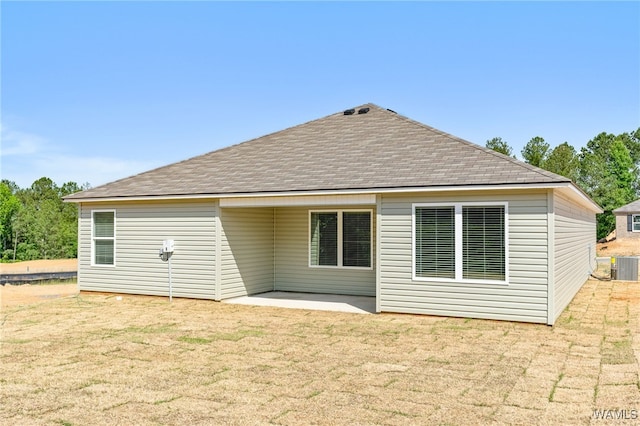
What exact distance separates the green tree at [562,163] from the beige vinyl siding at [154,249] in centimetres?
3460

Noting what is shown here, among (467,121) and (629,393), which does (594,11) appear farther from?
(467,121)

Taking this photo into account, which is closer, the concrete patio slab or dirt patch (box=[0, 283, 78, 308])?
the concrete patio slab

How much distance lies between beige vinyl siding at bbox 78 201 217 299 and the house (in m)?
0.03

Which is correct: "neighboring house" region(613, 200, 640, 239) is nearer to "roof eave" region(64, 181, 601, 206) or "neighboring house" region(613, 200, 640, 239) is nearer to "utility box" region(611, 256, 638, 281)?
"utility box" region(611, 256, 638, 281)

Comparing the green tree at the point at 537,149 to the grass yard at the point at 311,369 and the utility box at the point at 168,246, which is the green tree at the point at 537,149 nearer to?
the grass yard at the point at 311,369

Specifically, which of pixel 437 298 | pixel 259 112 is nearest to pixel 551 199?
pixel 437 298

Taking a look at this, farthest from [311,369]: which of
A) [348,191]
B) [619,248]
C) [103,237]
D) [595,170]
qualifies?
[595,170]

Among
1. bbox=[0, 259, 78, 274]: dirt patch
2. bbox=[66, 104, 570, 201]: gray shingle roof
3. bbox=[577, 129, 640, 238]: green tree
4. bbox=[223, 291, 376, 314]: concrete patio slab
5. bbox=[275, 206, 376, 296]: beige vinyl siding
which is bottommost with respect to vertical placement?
bbox=[0, 259, 78, 274]: dirt patch

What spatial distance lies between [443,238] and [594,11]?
24.0ft

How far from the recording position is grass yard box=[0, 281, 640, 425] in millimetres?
4633

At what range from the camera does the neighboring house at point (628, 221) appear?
36906 millimetres

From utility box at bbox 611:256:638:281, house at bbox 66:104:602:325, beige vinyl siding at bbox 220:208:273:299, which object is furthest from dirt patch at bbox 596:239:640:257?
beige vinyl siding at bbox 220:208:273:299

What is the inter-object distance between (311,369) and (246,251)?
22.1ft

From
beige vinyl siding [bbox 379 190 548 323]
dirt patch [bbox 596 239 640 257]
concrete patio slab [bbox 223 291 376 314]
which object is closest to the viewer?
beige vinyl siding [bbox 379 190 548 323]
